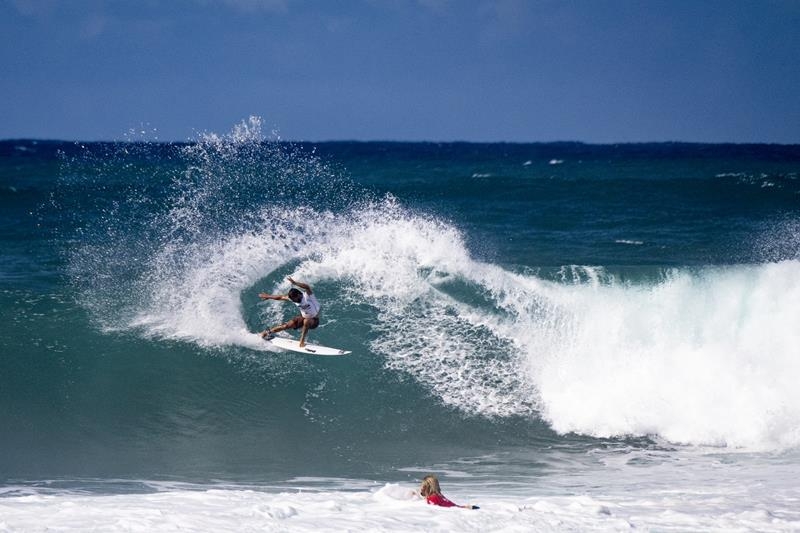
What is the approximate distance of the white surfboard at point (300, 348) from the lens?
14023 millimetres

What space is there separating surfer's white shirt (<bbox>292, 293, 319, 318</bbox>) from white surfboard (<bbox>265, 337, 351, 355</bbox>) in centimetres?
70

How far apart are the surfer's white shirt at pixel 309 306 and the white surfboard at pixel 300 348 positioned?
696mm

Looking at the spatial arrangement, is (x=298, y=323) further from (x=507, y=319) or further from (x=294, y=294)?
(x=507, y=319)

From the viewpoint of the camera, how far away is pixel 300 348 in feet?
45.9

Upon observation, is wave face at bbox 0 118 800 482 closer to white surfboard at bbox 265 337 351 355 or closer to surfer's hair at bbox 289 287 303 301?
white surfboard at bbox 265 337 351 355

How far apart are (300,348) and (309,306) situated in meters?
0.90

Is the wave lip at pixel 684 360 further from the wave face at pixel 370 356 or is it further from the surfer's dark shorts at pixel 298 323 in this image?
the surfer's dark shorts at pixel 298 323

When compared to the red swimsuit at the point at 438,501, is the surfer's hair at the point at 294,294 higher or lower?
higher

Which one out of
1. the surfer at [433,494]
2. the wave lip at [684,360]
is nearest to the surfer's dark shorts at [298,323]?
the wave lip at [684,360]

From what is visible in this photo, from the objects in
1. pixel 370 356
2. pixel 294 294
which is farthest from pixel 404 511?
pixel 370 356

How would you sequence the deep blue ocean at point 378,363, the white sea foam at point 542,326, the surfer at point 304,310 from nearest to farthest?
the deep blue ocean at point 378,363, the surfer at point 304,310, the white sea foam at point 542,326

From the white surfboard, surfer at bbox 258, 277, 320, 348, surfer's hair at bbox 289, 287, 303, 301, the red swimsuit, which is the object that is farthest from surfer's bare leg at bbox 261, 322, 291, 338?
the red swimsuit

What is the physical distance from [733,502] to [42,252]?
17.7 metres

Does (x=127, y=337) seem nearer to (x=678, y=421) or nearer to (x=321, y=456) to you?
(x=321, y=456)
